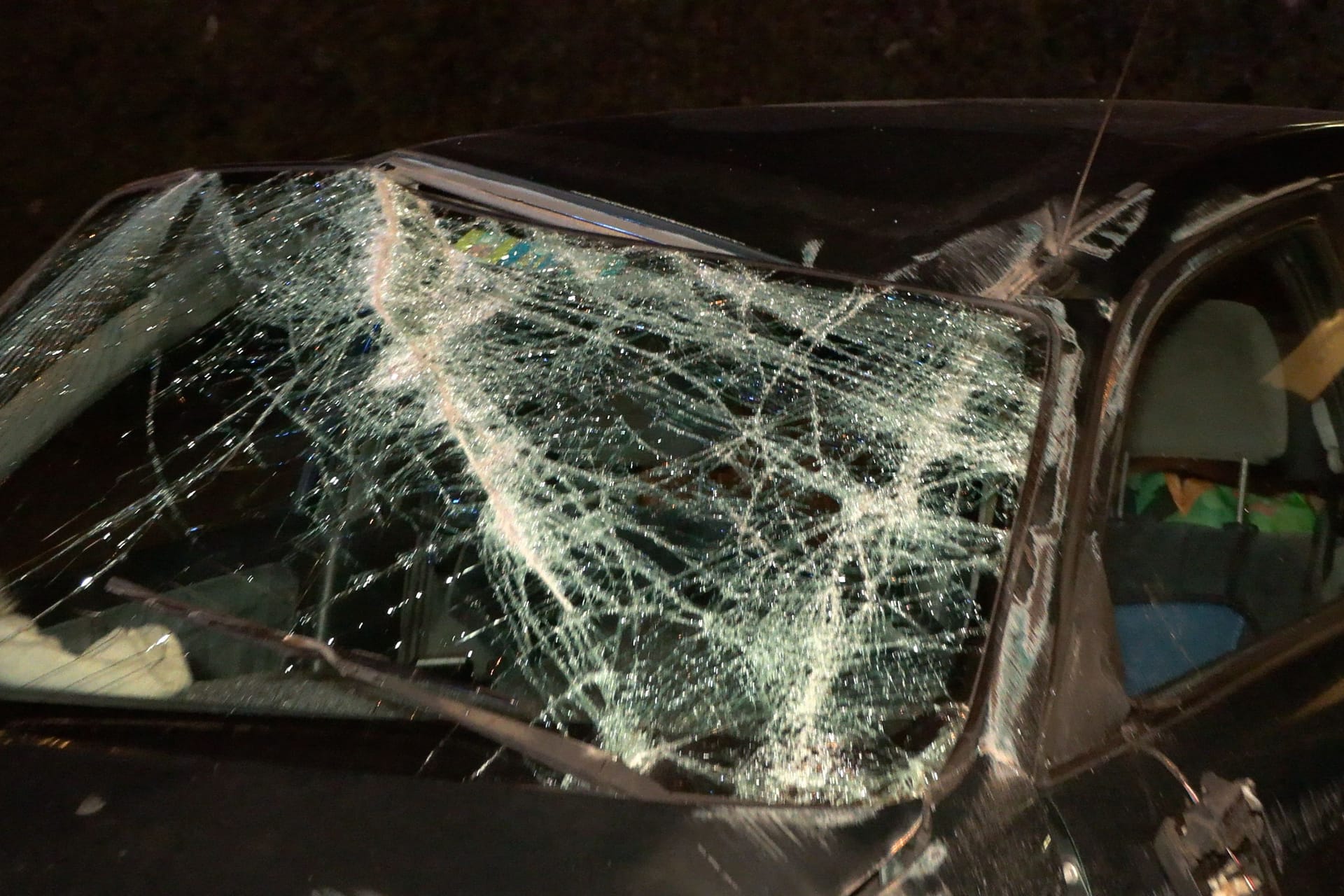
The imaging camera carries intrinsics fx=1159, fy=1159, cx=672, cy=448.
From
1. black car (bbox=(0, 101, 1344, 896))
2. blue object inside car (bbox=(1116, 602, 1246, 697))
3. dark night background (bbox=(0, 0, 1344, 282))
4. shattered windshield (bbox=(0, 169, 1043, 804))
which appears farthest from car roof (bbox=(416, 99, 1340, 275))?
dark night background (bbox=(0, 0, 1344, 282))

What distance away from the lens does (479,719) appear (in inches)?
53.2

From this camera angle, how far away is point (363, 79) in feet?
15.5

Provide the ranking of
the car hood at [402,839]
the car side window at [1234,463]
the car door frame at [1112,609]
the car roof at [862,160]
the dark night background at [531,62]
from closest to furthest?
the car hood at [402,839], the car door frame at [1112,609], the car side window at [1234,463], the car roof at [862,160], the dark night background at [531,62]

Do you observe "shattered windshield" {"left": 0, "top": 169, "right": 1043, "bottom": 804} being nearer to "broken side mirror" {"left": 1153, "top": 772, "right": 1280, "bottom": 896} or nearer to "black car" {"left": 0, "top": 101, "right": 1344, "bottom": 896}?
"black car" {"left": 0, "top": 101, "right": 1344, "bottom": 896}

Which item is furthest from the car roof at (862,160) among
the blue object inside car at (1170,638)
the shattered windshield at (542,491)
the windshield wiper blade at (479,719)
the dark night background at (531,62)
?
the dark night background at (531,62)

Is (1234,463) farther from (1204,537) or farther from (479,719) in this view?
(479,719)

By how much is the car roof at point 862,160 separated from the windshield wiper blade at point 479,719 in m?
0.81

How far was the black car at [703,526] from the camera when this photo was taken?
1264 millimetres

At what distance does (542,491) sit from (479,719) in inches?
15.2

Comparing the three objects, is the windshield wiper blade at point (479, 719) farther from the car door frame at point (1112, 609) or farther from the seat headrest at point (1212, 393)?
the seat headrest at point (1212, 393)

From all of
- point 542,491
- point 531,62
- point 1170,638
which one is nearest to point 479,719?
point 542,491

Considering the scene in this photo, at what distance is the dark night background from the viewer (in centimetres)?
455

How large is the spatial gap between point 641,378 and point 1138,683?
783 mm

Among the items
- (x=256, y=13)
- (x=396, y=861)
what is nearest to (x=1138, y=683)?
(x=396, y=861)
